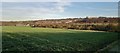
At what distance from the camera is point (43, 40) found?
979 inches

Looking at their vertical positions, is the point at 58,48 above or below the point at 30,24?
below

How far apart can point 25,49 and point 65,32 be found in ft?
42.3

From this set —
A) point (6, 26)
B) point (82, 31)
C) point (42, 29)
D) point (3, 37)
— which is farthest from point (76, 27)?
point (3, 37)

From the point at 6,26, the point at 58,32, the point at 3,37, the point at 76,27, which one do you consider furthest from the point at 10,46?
the point at 76,27

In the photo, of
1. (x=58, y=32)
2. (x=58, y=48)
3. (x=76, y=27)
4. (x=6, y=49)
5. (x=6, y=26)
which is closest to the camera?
(x=6, y=49)

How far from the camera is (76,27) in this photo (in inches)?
1357

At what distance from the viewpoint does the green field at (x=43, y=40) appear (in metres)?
20.5

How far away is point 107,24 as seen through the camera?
3688 cm

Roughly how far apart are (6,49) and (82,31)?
720 inches

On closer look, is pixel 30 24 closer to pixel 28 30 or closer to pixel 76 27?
pixel 28 30

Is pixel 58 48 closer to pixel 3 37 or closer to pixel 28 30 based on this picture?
pixel 3 37

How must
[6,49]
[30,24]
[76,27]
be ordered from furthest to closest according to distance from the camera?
[76,27] < [30,24] < [6,49]

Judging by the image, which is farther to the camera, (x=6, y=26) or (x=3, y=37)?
(x=6, y=26)

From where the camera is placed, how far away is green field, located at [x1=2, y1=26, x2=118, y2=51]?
20502 mm
